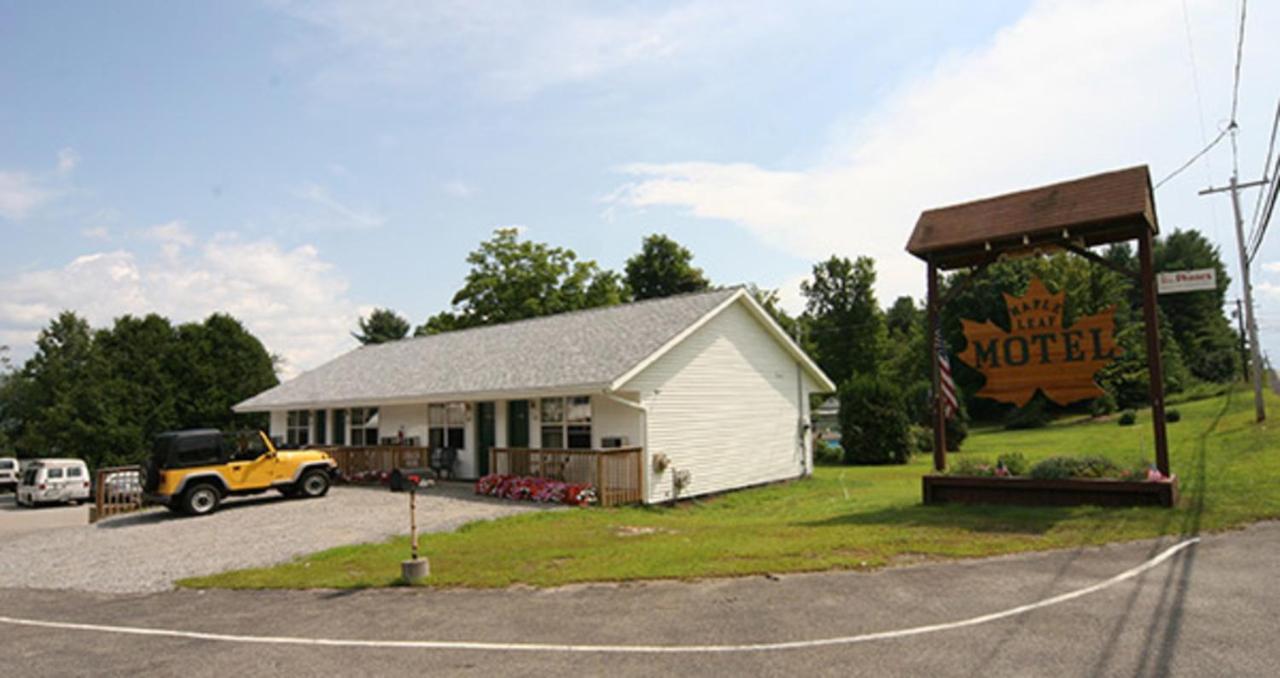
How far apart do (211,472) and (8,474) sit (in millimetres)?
24840

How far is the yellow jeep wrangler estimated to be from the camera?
57.4ft

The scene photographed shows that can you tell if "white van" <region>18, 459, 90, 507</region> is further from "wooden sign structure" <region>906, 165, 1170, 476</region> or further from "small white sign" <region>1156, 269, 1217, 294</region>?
"small white sign" <region>1156, 269, 1217, 294</region>

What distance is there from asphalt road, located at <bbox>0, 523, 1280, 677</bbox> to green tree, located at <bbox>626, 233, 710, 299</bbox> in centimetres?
4904

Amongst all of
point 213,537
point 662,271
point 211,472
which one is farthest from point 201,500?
point 662,271

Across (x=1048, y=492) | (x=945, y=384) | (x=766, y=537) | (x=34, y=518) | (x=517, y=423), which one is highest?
(x=945, y=384)

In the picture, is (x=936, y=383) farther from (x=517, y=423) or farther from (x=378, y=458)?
(x=378, y=458)

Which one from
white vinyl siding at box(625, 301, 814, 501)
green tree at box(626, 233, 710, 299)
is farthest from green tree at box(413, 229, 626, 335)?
white vinyl siding at box(625, 301, 814, 501)

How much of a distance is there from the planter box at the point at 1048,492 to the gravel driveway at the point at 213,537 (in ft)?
27.0

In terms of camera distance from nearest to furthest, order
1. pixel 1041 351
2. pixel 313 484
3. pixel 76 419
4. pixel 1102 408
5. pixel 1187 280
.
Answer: pixel 1041 351, pixel 1187 280, pixel 313 484, pixel 76 419, pixel 1102 408

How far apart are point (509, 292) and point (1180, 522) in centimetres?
4183

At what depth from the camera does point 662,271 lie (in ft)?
192

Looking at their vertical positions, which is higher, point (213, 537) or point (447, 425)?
point (447, 425)

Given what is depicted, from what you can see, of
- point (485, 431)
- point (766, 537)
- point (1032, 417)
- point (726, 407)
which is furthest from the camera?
point (1032, 417)

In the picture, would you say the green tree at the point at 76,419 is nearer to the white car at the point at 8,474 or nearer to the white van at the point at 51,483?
the white car at the point at 8,474
